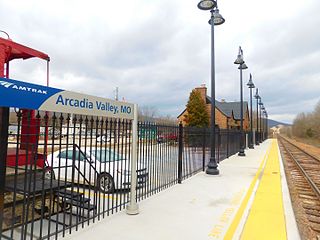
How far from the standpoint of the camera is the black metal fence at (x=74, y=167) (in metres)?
4.00

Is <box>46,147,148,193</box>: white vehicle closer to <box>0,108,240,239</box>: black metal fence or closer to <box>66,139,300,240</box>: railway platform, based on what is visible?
<box>0,108,240,239</box>: black metal fence

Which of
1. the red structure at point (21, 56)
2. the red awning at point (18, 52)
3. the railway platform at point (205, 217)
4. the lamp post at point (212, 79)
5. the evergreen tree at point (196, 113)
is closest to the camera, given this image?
the railway platform at point (205, 217)

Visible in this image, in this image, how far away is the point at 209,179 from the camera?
9.79 m

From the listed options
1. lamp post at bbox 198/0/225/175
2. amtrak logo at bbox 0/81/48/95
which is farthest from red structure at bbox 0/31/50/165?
lamp post at bbox 198/0/225/175

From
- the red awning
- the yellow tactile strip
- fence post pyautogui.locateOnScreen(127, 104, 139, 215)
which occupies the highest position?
the red awning

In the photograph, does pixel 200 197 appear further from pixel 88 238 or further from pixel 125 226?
pixel 88 238

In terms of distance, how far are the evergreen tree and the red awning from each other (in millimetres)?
31352

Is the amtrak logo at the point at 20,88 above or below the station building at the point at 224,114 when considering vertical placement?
below

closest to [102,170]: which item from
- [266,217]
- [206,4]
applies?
[266,217]

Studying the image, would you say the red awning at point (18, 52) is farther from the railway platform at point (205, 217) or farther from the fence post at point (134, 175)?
the railway platform at point (205, 217)

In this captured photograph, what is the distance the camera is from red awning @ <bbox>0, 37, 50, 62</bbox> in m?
5.48

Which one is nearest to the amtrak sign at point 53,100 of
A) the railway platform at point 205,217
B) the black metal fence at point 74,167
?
the black metal fence at point 74,167

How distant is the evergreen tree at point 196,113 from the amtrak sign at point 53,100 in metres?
31.8

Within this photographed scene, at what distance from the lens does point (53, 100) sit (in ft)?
12.5
